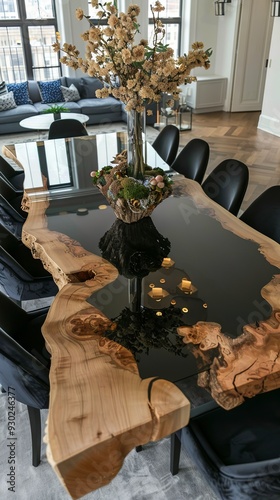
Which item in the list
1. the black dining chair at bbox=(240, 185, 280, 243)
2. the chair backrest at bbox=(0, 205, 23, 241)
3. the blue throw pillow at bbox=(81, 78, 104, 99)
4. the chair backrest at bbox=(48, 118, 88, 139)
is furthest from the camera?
the blue throw pillow at bbox=(81, 78, 104, 99)

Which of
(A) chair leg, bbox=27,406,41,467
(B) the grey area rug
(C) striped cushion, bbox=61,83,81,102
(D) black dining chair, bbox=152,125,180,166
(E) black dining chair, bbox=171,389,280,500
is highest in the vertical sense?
(D) black dining chair, bbox=152,125,180,166

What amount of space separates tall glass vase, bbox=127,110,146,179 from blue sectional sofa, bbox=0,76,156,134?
4994 mm

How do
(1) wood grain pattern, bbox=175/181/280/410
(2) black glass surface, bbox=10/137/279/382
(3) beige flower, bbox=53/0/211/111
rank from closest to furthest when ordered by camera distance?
1. (1) wood grain pattern, bbox=175/181/280/410
2. (2) black glass surface, bbox=10/137/279/382
3. (3) beige flower, bbox=53/0/211/111

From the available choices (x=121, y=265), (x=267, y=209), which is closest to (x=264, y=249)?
(x=267, y=209)

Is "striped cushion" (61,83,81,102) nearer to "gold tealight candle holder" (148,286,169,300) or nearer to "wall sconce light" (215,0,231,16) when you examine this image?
"wall sconce light" (215,0,231,16)

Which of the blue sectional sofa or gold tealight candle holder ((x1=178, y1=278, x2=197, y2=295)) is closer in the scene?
gold tealight candle holder ((x1=178, y1=278, x2=197, y2=295))

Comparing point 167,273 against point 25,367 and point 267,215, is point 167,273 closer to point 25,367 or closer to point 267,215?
point 25,367

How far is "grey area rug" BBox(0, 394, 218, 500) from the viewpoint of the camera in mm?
1567

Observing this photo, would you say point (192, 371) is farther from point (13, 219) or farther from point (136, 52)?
point (13, 219)

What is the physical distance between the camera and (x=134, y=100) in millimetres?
1768

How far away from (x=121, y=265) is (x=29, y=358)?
548mm

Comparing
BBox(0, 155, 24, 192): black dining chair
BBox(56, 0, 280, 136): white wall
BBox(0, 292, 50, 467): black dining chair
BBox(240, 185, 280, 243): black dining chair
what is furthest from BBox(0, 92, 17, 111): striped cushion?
BBox(0, 292, 50, 467): black dining chair

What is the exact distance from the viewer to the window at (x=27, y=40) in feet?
22.1

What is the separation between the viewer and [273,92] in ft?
20.7
